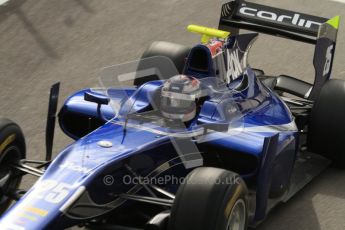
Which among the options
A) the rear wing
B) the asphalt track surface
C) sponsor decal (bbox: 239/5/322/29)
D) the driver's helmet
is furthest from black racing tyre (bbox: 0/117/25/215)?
sponsor decal (bbox: 239/5/322/29)

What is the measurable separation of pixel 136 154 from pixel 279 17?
9.57ft

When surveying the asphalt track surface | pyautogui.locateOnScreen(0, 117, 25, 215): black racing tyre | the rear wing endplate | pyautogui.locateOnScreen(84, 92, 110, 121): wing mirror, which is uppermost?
the rear wing endplate

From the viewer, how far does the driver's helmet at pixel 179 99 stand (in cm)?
711

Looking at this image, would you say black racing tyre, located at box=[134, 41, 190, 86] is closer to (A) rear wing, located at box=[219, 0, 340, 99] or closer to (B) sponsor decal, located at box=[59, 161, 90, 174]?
(A) rear wing, located at box=[219, 0, 340, 99]

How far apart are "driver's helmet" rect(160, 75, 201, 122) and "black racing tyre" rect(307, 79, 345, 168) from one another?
151cm

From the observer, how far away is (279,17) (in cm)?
884

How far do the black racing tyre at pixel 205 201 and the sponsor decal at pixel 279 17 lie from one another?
2.99m

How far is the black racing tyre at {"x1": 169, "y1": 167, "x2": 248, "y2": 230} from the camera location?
6.00 metres

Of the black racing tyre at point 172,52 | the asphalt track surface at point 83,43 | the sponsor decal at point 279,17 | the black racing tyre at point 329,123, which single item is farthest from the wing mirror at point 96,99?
the sponsor decal at point 279,17

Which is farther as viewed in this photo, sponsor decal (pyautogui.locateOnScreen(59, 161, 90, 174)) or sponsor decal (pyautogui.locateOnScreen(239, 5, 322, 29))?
sponsor decal (pyautogui.locateOnScreen(239, 5, 322, 29))

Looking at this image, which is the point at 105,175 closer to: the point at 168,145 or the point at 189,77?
the point at 168,145

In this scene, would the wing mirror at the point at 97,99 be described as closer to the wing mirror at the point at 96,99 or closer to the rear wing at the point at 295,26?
the wing mirror at the point at 96,99

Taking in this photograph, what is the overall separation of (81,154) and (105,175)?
0.31 m

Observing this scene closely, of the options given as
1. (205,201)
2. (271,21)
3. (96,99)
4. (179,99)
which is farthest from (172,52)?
(205,201)
